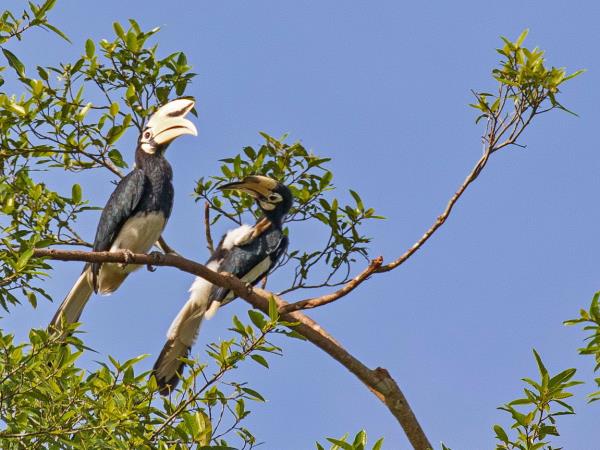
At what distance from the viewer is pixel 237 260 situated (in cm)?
760

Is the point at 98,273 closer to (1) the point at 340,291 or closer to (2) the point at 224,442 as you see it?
(1) the point at 340,291

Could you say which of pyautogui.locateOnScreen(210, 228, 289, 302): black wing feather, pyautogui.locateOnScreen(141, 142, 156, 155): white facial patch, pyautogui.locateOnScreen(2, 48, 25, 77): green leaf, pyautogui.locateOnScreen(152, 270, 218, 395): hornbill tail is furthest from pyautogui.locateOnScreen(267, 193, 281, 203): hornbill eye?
pyautogui.locateOnScreen(2, 48, 25, 77): green leaf

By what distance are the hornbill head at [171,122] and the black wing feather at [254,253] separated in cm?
104

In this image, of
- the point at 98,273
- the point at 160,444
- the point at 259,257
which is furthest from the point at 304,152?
the point at 160,444

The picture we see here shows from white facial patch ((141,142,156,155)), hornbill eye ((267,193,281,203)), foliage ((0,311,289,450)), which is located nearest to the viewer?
foliage ((0,311,289,450))

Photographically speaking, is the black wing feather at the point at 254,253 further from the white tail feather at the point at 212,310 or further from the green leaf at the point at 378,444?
the green leaf at the point at 378,444

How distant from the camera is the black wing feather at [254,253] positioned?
7.56 meters

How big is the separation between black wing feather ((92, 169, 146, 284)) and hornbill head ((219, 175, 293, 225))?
1.86 ft

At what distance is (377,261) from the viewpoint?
5.96 m

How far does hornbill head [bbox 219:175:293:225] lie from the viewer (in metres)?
7.05

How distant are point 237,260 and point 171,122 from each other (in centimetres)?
120

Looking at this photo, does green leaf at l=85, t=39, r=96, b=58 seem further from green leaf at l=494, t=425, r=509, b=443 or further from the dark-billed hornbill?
green leaf at l=494, t=425, r=509, b=443

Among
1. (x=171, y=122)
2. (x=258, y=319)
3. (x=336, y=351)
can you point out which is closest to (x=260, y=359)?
(x=258, y=319)

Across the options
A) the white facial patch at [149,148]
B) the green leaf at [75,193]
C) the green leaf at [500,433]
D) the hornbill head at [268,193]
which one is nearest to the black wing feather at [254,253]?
the hornbill head at [268,193]
